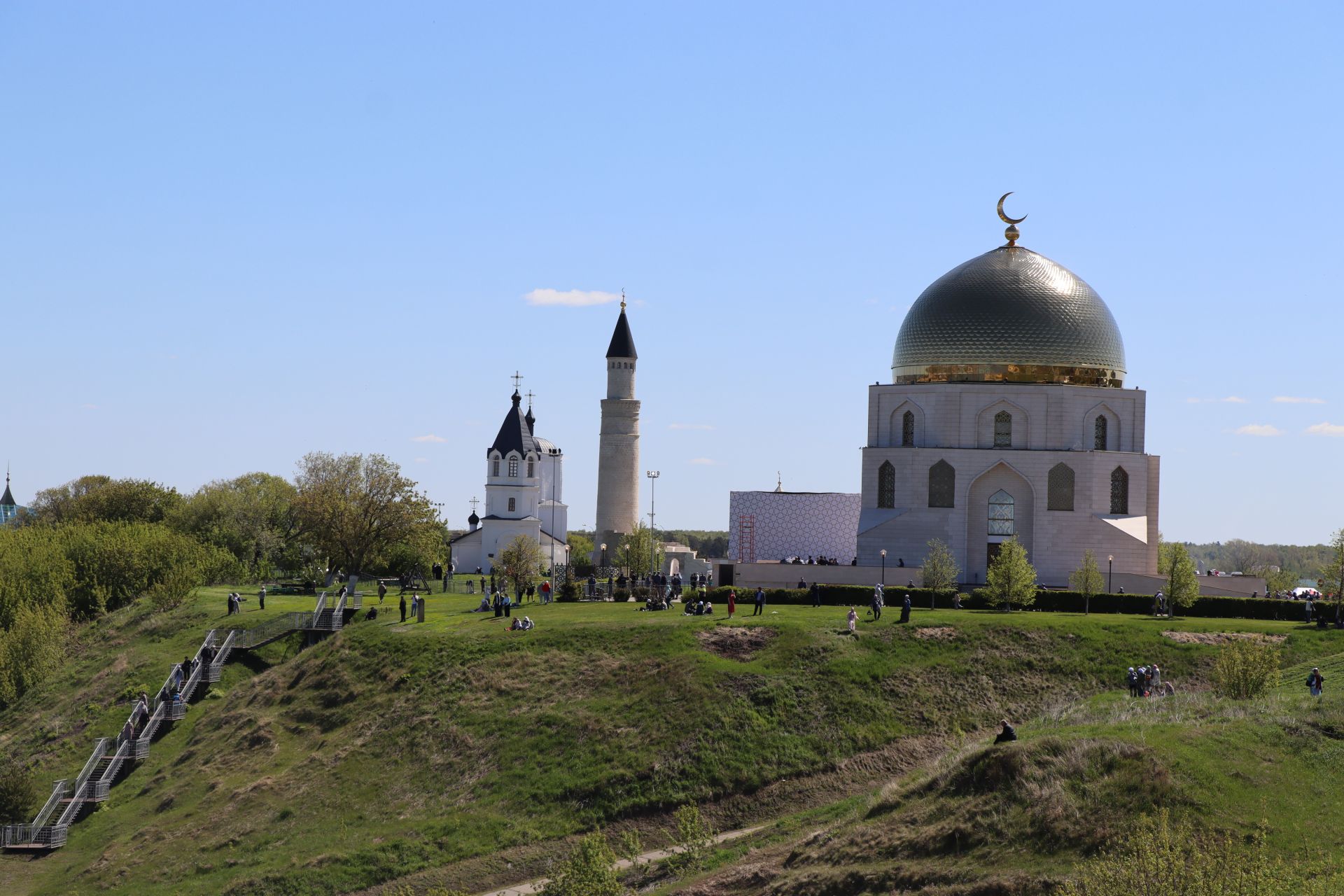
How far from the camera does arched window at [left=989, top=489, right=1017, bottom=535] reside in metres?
65.4

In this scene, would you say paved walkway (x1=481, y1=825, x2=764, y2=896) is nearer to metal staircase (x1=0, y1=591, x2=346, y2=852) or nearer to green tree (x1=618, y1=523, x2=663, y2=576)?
metal staircase (x1=0, y1=591, x2=346, y2=852)

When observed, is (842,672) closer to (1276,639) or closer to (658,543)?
(1276,639)

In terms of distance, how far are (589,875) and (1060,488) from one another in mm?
41182

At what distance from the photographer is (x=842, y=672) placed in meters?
44.0

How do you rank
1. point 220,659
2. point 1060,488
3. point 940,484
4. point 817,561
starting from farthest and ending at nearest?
point 817,561, point 940,484, point 1060,488, point 220,659

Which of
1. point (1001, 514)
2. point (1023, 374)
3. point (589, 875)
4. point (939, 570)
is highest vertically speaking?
point (1023, 374)

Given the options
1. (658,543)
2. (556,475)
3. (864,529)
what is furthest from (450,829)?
(556,475)

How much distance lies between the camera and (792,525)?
7512 centimetres

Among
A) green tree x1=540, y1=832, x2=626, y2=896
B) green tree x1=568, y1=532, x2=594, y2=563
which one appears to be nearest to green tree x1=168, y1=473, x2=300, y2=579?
green tree x1=568, y1=532, x2=594, y2=563

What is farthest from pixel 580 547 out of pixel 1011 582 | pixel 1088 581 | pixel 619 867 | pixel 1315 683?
pixel 1315 683

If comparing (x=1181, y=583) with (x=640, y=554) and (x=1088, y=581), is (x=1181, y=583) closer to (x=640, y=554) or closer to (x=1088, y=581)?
(x=1088, y=581)

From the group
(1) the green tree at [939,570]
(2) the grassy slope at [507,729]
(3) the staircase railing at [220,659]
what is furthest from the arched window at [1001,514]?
(3) the staircase railing at [220,659]

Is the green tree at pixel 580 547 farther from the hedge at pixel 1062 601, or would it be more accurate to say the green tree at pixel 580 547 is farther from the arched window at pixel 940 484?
the hedge at pixel 1062 601

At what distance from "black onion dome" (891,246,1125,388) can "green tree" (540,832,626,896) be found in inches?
1616
